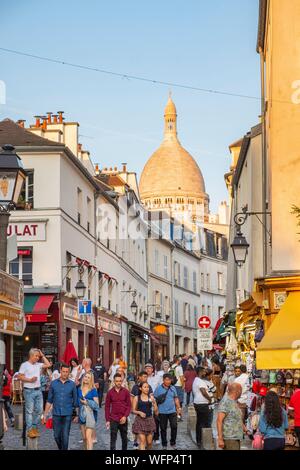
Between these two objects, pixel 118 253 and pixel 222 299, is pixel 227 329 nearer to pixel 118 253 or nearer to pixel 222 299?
pixel 118 253

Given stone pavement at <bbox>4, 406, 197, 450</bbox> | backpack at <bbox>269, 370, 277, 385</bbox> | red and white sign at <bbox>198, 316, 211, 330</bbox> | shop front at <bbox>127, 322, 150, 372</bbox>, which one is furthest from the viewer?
shop front at <bbox>127, 322, 150, 372</bbox>

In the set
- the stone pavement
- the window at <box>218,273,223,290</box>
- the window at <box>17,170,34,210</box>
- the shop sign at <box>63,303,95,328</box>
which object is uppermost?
the window at <box>218,273,223,290</box>

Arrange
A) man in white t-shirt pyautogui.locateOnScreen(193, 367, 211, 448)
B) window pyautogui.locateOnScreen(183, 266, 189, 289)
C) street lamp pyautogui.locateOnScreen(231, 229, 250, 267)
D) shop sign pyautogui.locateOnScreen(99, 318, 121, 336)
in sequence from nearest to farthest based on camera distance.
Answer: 1. man in white t-shirt pyautogui.locateOnScreen(193, 367, 211, 448)
2. street lamp pyautogui.locateOnScreen(231, 229, 250, 267)
3. shop sign pyautogui.locateOnScreen(99, 318, 121, 336)
4. window pyautogui.locateOnScreen(183, 266, 189, 289)

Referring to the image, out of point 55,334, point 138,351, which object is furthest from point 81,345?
point 138,351

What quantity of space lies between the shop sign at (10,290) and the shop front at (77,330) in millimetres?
25002

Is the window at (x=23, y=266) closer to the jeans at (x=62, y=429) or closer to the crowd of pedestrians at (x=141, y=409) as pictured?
the crowd of pedestrians at (x=141, y=409)

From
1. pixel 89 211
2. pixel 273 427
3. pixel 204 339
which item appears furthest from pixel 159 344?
pixel 273 427

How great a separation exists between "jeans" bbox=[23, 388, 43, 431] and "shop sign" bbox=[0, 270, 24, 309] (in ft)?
22.4

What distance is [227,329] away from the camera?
4228 cm

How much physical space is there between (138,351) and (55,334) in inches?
900

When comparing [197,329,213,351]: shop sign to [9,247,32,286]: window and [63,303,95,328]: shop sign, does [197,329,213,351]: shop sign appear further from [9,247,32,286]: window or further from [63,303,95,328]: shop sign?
[9,247,32,286]: window

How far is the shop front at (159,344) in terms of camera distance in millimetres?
62222

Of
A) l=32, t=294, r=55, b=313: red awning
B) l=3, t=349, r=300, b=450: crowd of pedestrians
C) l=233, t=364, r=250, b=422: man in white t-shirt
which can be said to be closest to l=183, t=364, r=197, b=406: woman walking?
l=3, t=349, r=300, b=450: crowd of pedestrians

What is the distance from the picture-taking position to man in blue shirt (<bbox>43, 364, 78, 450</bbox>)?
15733mm
